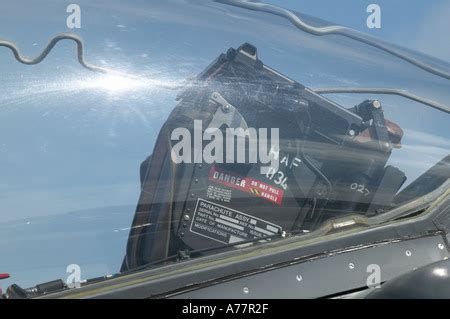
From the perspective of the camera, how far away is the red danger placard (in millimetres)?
2400

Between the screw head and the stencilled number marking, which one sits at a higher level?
the screw head

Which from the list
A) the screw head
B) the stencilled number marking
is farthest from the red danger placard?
the screw head

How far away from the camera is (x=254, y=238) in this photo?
93.4 inches

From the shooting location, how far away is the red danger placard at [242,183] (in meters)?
2.40

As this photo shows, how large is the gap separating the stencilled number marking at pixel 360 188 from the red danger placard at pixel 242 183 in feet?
0.93

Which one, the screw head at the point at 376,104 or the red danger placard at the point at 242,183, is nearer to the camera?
the red danger placard at the point at 242,183

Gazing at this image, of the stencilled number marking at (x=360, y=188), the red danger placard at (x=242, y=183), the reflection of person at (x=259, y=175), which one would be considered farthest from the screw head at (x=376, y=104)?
the red danger placard at (x=242, y=183)

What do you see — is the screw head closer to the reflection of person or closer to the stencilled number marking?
the reflection of person

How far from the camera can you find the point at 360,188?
2.47m

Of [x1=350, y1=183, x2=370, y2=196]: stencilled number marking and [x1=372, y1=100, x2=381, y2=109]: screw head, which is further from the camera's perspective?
[x1=372, y1=100, x2=381, y2=109]: screw head

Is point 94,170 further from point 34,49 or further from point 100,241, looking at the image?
point 34,49

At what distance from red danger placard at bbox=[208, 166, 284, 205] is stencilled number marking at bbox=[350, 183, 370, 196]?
11.2 inches

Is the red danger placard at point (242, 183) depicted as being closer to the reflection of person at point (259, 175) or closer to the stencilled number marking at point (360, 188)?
the reflection of person at point (259, 175)
